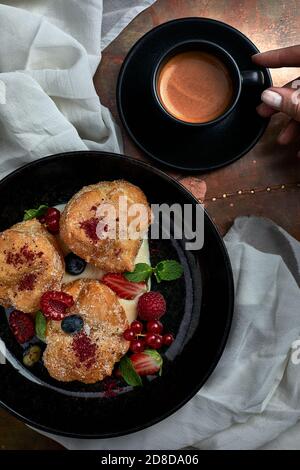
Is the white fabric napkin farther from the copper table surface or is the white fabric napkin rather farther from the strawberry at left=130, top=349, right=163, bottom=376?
the strawberry at left=130, top=349, right=163, bottom=376

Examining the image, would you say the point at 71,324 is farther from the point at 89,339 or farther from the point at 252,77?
the point at 252,77

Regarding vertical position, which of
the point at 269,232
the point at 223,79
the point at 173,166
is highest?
the point at 223,79

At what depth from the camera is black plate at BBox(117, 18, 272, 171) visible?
138 cm

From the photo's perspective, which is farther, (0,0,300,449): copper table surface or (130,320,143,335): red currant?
(0,0,300,449): copper table surface

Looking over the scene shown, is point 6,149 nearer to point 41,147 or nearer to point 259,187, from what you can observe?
point 41,147

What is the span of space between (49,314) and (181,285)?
0.36m

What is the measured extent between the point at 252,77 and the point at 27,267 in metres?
0.70

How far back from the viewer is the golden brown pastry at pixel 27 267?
128cm

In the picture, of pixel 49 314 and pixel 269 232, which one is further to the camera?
pixel 269 232

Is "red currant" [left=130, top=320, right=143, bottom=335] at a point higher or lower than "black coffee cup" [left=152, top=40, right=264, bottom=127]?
lower

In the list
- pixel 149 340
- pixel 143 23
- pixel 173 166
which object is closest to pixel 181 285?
pixel 149 340

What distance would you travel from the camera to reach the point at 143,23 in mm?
1471

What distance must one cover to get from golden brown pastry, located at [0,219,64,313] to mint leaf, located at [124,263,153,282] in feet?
0.55

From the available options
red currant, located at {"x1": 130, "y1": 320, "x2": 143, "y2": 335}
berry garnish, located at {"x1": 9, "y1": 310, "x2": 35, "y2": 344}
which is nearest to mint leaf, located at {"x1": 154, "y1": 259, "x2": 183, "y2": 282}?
red currant, located at {"x1": 130, "y1": 320, "x2": 143, "y2": 335}
